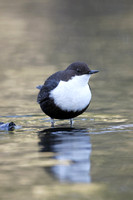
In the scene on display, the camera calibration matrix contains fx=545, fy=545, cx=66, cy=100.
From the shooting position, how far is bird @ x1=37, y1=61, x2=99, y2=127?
6.99 metres

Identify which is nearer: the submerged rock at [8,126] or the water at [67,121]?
the water at [67,121]

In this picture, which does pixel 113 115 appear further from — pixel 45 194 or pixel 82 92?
pixel 45 194

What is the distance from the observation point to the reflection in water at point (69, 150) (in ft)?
16.1

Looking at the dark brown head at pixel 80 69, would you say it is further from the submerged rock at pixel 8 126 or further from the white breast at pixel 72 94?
the submerged rock at pixel 8 126

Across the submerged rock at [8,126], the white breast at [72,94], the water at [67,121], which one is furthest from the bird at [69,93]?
the submerged rock at [8,126]

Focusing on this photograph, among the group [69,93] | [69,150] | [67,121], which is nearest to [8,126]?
[69,93]

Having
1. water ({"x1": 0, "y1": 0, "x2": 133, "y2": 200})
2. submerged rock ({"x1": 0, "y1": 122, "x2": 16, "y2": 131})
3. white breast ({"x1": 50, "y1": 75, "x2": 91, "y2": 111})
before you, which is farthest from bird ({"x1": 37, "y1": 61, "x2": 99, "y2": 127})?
submerged rock ({"x1": 0, "y1": 122, "x2": 16, "y2": 131})

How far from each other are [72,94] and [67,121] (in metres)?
0.98

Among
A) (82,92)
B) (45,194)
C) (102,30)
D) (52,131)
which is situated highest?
(102,30)

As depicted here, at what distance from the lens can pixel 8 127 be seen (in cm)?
708

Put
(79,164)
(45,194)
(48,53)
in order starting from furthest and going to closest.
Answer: (48,53), (79,164), (45,194)

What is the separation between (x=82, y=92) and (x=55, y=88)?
1.24ft

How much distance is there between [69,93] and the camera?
23.0 ft

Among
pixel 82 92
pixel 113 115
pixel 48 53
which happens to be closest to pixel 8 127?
pixel 82 92
